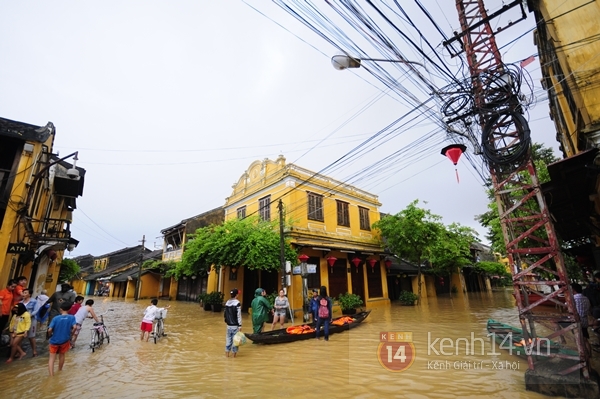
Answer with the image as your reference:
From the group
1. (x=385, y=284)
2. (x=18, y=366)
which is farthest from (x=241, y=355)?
(x=385, y=284)

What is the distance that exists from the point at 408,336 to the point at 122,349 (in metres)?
9.30

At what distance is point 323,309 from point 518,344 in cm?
536


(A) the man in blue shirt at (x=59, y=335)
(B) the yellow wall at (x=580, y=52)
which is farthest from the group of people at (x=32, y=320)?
(B) the yellow wall at (x=580, y=52)

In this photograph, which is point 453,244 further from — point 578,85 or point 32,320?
point 32,320

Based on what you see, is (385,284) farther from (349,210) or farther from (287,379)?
(287,379)

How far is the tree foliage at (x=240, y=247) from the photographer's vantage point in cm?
1477

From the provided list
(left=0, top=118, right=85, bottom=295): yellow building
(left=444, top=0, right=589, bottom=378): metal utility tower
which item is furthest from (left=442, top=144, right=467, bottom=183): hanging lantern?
(left=0, top=118, right=85, bottom=295): yellow building

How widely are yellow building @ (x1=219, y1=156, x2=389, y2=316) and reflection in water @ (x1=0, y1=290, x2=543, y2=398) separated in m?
7.74

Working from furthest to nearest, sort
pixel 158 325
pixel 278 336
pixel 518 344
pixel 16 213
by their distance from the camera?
pixel 158 325, pixel 16 213, pixel 278 336, pixel 518 344

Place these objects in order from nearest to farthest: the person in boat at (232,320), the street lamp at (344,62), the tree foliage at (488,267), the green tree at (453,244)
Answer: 1. the street lamp at (344,62)
2. the person in boat at (232,320)
3. the green tree at (453,244)
4. the tree foliage at (488,267)

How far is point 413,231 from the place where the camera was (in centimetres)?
1988

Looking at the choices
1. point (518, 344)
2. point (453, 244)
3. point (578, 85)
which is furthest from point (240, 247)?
point (453, 244)

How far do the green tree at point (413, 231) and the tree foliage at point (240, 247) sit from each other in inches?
339

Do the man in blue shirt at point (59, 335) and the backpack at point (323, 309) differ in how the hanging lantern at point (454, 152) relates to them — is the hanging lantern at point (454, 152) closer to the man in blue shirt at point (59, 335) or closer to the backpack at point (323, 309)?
the backpack at point (323, 309)
